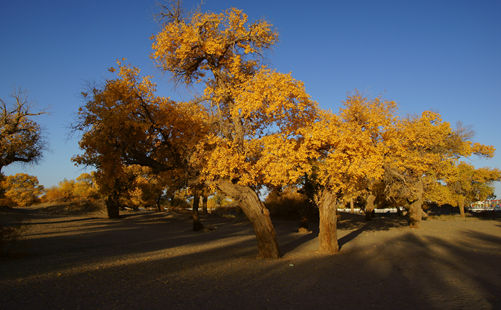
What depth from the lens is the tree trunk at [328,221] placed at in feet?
40.5

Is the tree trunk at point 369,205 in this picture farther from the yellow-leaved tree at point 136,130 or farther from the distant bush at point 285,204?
the yellow-leaved tree at point 136,130

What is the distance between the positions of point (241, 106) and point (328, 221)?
5978mm

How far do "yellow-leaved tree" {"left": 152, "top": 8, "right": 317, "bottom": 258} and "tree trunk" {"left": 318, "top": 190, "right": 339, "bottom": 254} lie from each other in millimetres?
2195

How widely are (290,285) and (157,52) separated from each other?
31.9 feet

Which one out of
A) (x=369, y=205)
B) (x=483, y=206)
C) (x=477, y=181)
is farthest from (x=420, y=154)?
(x=483, y=206)

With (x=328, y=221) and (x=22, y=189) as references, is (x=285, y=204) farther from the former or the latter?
(x=22, y=189)

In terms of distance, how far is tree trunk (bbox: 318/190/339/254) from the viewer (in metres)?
12.4

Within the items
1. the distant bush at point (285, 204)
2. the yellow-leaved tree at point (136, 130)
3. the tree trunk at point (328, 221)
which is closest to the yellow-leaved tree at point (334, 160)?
the tree trunk at point (328, 221)

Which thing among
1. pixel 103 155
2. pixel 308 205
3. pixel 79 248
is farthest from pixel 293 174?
pixel 308 205

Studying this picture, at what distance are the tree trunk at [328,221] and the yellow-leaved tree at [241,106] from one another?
2.19 m

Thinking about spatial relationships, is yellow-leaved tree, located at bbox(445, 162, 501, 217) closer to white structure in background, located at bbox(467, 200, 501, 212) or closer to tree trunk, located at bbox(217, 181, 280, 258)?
white structure in background, located at bbox(467, 200, 501, 212)

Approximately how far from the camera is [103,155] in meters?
10.6

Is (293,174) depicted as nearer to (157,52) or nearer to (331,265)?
(331,265)

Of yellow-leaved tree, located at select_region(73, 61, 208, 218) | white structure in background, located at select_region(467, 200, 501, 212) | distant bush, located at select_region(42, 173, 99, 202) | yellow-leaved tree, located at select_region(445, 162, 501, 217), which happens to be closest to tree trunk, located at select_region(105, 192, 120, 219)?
distant bush, located at select_region(42, 173, 99, 202)
